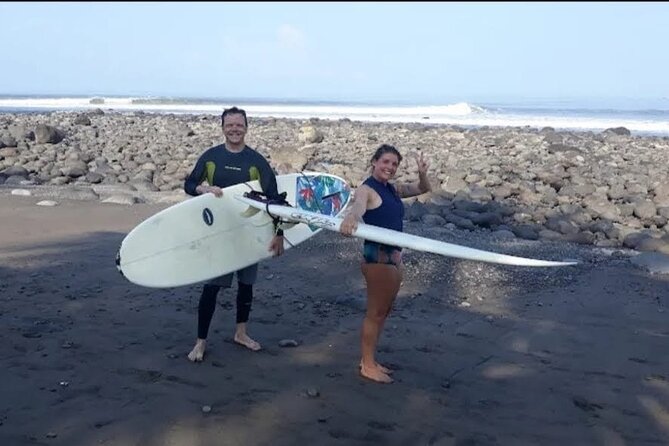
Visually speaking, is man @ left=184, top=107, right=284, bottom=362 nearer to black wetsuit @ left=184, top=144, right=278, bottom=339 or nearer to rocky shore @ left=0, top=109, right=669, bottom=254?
black wetsuit @ left=184, top=144, right=278, bottom=339

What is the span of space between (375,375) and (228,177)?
1.54m

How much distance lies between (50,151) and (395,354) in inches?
581

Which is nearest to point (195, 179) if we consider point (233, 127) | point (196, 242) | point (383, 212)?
point (233, 127)

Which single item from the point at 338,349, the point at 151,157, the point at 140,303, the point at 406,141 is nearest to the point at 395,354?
the point at 338,349

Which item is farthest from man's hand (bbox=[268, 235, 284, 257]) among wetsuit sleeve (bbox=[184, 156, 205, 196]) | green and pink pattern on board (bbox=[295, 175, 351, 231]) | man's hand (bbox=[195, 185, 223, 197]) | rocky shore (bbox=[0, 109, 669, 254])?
rocky shore (bbox=[0, 109, 669, 254])

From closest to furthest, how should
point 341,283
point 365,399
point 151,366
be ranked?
point 365,399
point 151,366
point 341,283

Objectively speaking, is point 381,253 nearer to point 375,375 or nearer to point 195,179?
point 375,375

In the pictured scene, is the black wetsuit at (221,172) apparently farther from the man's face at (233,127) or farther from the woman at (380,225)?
the woman at (380,225)

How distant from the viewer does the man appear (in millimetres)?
4723

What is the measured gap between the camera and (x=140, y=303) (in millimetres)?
5902

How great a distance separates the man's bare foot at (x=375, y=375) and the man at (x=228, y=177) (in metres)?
0.81

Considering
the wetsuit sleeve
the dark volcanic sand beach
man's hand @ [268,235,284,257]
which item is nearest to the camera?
the dark volcanic sand beach

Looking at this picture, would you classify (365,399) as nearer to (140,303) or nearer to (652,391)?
(652,391)

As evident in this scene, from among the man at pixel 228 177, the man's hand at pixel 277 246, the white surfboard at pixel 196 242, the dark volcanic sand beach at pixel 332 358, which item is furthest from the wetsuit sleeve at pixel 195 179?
the dark volcanic sand beach at pixel 332 358
